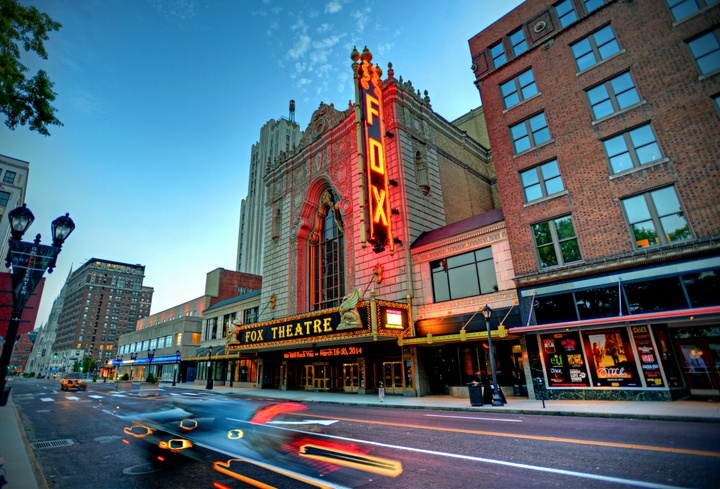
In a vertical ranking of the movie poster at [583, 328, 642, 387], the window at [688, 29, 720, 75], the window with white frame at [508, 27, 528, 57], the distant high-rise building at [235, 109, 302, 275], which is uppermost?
the distant high-rise building at [235, 109, 302, 275]

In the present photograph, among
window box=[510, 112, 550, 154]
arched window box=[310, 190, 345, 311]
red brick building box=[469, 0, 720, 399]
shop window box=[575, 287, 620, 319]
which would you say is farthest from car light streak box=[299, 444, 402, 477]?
arched window box=[310, 190, 345, 311]

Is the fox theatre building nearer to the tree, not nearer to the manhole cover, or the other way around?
the manhole cover

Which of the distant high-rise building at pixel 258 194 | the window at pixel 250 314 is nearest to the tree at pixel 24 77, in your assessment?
the window at pixel 250 314

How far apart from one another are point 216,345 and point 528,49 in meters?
46.2

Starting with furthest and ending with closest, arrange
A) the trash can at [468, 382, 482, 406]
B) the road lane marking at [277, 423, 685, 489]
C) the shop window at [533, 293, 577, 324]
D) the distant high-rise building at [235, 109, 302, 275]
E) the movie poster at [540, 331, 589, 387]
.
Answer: the distant high-rise building at [235, 109, 302, 275], the shop window at [533, 293, 577, 324], the movie poster at [540, 331, 589, 387], the trash can at [468, 382, 482, 406], the road lane marking at [277, 423, 685, 489]

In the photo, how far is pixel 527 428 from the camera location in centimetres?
990

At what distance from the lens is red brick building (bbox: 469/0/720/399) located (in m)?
14.3

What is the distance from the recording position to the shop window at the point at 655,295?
1395cm

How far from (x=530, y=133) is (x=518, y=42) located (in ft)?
21.8

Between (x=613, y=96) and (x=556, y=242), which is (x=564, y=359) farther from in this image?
(x=613, y=96)

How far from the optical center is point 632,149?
16.5m

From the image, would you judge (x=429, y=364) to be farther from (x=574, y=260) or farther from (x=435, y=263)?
(x=574, y=260)

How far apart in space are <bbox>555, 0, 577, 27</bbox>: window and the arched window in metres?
20.9

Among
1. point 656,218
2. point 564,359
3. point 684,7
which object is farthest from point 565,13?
point 564,359
